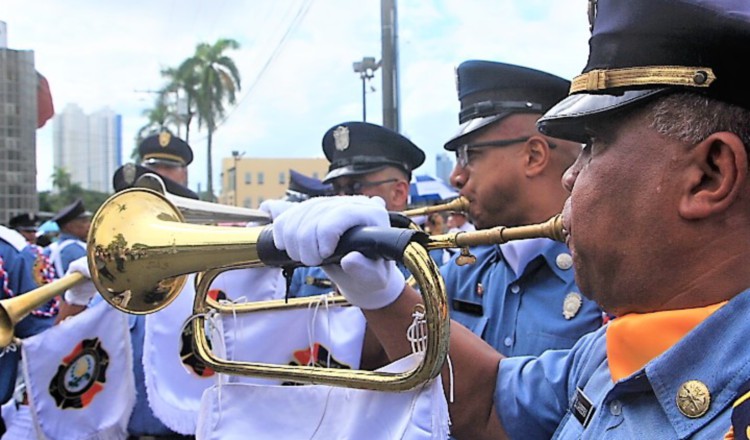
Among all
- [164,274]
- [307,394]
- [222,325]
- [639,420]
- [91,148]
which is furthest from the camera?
[91,148]

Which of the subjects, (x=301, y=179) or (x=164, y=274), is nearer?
(x=164, y=274)

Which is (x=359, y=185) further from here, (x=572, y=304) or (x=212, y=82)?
(x=212, y=82)

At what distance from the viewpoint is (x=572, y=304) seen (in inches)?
90.0

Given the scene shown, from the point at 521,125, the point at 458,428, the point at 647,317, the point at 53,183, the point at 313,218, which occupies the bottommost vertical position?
the point at 53,183

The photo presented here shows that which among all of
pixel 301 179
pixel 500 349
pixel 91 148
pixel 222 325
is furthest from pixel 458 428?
pixel 91 148

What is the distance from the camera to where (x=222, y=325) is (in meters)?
2.23

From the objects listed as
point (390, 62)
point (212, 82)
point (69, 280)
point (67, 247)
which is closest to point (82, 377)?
point (69, 280)

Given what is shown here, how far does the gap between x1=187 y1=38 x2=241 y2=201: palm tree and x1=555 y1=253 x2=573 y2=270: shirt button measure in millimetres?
33695

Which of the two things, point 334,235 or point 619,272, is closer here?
point 619,272

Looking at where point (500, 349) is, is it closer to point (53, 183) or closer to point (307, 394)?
point (307, 394)

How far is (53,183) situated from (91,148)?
12.4 metres

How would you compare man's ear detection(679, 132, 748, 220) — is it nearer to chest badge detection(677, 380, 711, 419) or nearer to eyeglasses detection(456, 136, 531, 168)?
chest badge detection(677, 380, 711, 419)

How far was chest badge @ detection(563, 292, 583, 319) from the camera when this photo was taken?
89.3 inches

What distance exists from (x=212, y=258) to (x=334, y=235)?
382 millimetres
